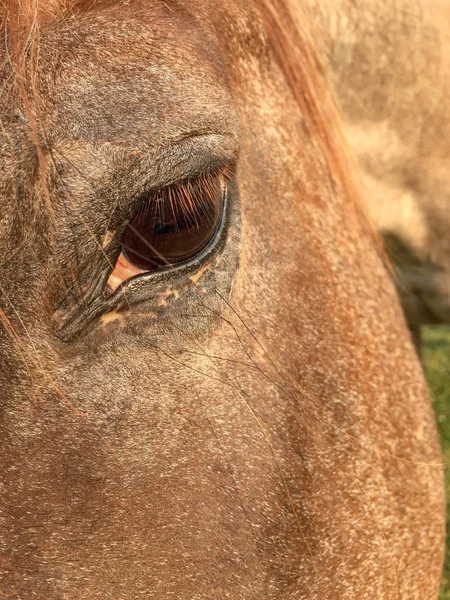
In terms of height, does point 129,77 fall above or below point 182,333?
above

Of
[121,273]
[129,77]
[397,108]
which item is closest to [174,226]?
[121,273]

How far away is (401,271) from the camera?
291 cm

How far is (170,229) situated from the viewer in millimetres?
1348

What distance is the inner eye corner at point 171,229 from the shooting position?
1318 millimetres

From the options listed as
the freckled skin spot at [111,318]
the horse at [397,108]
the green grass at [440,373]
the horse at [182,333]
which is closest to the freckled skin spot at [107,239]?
the horse at [182,333]

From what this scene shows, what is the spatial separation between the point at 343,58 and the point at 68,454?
153cm

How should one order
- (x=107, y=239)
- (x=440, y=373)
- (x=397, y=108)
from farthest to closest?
(x=440, y=373)
(x=397, y=108)
(x=107, y=239)

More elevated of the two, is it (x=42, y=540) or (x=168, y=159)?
(x=168, y=159)

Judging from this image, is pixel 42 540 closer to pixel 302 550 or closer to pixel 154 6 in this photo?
pixel 302 550

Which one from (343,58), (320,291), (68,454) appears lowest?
(68,454)

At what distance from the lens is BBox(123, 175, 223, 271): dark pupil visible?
1.32 meters

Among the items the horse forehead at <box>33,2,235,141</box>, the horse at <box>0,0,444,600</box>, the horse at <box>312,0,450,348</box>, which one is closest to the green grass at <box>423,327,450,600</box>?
the horse at <box>312,0,450,348</box>

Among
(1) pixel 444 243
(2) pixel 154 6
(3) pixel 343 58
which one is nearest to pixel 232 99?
(2) pixel 154 6

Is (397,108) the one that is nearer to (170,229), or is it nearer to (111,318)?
(170,229)
